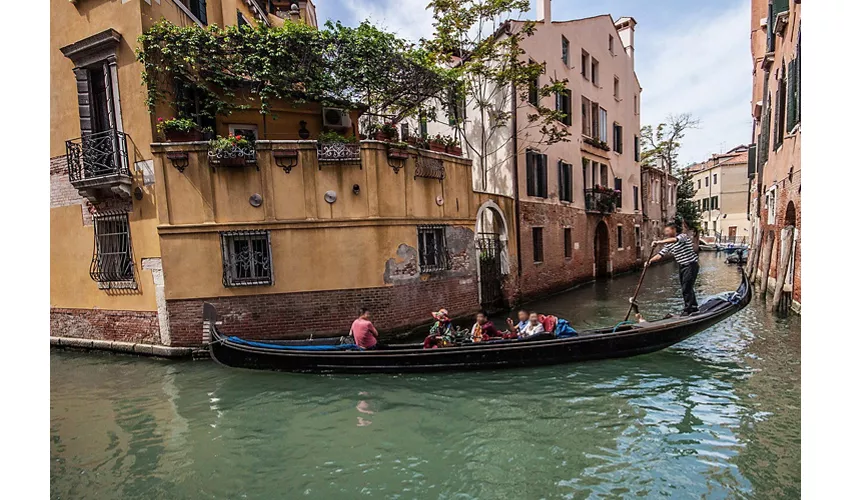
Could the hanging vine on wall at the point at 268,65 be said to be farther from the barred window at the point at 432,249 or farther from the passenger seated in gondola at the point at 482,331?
the passenger seated in gondola at the point at 482,331

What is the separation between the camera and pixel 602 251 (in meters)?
17.2

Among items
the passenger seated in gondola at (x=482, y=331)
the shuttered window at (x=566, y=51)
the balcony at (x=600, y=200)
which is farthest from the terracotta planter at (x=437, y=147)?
the balcony at (x=600, y=200)

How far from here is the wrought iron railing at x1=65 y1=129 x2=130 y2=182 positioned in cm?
746

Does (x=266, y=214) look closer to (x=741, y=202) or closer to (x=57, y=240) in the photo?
(x=57, y=240)

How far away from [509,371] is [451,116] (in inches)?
248

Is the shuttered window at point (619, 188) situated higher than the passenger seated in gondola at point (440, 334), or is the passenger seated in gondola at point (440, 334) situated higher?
the shuttered window at point (619, 188)

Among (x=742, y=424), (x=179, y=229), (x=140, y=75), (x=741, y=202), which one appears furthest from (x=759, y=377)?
(x=741, y=202)

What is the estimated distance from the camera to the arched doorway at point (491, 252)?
10.0 metres

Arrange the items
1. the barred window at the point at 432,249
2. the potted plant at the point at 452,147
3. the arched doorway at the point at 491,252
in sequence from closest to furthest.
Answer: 1. the barred window at the point at 432,249
2. the potted plant at the point at 452,147
3. the arched doorway at the point at 491,252

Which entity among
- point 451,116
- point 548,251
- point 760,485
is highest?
point 451,116

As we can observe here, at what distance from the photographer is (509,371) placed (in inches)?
253

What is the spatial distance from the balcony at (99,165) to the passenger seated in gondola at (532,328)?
23.1 feet

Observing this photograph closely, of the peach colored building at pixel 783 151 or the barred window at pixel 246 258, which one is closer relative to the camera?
the barred window at pixel 246 258

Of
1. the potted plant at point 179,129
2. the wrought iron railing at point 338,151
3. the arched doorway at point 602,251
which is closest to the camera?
the potted plant at point 179,129
